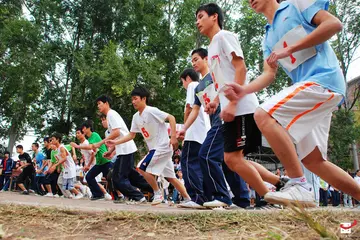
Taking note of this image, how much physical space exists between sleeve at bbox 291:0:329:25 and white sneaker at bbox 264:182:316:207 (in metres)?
1.27

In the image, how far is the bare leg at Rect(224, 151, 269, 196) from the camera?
3.73 m

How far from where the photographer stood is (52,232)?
2.79 meters

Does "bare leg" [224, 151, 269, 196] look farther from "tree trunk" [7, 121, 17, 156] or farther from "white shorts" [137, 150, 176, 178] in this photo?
"tree trunk" [7, 121, 17, 156]

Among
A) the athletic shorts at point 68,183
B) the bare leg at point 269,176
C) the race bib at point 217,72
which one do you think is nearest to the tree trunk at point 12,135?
the athletic shorts at point 68,183

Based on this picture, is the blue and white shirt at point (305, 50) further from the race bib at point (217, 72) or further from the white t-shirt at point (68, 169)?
the white t-shirt at point (68, 169)

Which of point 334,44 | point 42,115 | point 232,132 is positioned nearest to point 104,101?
point 232,132

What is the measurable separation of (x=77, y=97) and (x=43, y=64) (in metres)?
2.79

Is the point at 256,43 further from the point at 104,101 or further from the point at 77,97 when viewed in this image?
the point at 104,101

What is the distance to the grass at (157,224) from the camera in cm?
257

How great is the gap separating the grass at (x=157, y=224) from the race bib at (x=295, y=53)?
1170mm

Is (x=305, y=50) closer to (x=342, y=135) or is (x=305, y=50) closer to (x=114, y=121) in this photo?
(x=114, y=121)

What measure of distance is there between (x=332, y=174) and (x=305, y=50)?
0.97 metres

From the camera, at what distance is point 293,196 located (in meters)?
2.77

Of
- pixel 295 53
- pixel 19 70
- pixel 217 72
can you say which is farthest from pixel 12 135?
pixel 295 53
